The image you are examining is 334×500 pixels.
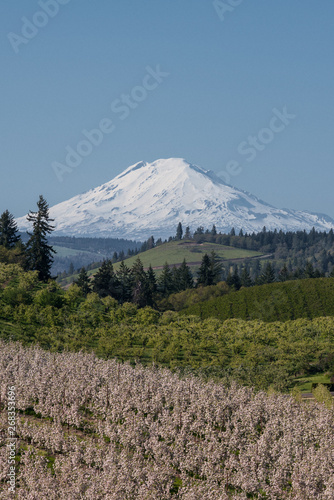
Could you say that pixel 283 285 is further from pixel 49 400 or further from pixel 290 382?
pixel 49 400

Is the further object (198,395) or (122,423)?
(198,395)

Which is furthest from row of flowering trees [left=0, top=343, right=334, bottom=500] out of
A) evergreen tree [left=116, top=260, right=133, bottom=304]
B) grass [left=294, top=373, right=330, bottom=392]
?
evergreen tree [left=116, top=260, right=133, bottom=304]

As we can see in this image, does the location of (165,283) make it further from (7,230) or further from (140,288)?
(7,230)

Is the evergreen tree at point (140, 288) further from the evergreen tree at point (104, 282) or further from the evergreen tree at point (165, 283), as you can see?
the evergreen tree at point (165, 283)

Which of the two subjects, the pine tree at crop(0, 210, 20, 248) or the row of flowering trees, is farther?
the pine tree at crop(0, 210, 20, 248)

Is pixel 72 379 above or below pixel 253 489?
above

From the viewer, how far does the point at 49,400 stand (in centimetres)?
3822

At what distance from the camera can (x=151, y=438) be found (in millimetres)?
33656

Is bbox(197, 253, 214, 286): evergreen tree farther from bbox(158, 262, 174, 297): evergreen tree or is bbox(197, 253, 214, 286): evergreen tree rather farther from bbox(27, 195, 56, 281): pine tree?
bbox(27, 195, 56, 281): pine tree

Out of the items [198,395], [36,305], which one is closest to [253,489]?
[198,395]

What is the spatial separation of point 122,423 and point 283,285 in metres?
74.6

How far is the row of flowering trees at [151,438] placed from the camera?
28438 millimetres

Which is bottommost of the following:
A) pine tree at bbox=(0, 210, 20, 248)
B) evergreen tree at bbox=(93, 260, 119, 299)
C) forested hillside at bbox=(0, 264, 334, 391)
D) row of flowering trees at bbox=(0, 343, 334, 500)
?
row of flowering trees at bbox=(0, 343, 334, 500)

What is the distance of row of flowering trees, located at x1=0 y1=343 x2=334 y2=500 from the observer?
28.4 meters
